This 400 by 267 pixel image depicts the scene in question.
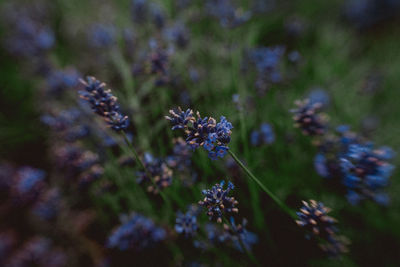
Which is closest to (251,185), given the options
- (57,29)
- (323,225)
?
(323,225)

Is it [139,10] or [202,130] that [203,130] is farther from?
[139,10]

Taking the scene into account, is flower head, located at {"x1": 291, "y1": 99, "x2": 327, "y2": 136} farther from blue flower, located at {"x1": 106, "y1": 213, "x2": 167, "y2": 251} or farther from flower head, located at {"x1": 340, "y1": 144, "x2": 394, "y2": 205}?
blue flower, located at {"x1": 106, "y1": 213, "x2": 167, "y2": 251}

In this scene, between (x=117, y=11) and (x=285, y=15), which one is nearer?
(x=117, y=11)

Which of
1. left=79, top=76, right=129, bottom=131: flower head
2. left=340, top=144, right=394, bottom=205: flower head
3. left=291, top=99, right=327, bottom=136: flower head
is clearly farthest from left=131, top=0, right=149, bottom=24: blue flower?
left=340, top=144, right=394, bottom=205: flower head

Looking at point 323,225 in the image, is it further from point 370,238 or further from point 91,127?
point 91,127

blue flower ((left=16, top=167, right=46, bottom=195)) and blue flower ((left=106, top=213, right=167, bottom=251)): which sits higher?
blue flower ((left=16, top=167, right=46, bottom=195))

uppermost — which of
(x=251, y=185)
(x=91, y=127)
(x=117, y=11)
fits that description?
(x=117, y=11)
